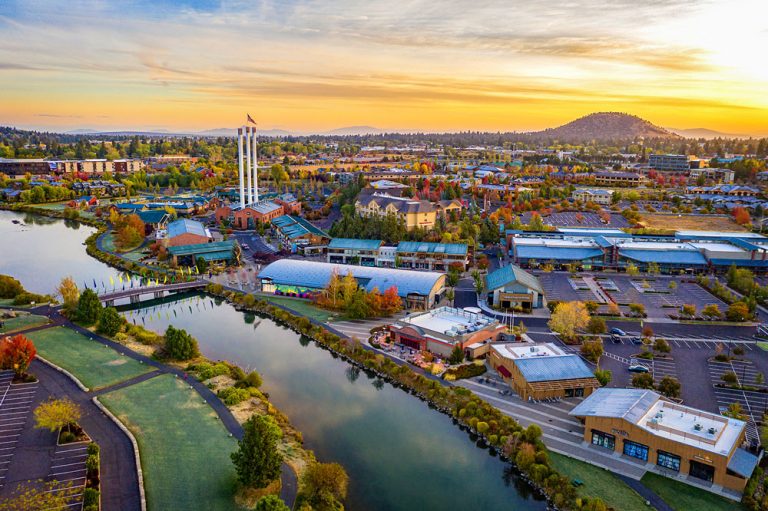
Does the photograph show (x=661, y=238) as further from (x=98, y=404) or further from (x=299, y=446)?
(x=98, y=404)

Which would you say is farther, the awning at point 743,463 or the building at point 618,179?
the building at point 618,179

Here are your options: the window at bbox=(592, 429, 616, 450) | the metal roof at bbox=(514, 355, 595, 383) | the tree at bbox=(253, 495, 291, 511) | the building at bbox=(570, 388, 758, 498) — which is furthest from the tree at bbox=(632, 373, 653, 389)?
the tree at bbox=(253, 495, 291, 511)

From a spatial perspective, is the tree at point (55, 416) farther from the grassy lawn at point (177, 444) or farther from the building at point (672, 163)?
the building at point (672, 163)

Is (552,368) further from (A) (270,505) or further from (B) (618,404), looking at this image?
(A) (270,505)

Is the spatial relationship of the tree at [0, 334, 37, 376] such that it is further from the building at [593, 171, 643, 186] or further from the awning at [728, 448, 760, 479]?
the building at [593, 171, 643, 186]

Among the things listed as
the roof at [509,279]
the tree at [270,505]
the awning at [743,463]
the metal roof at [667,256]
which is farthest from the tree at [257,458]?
the metal roof at [667,256]

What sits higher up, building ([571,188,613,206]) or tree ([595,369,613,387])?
building ([571,188,613,206])
